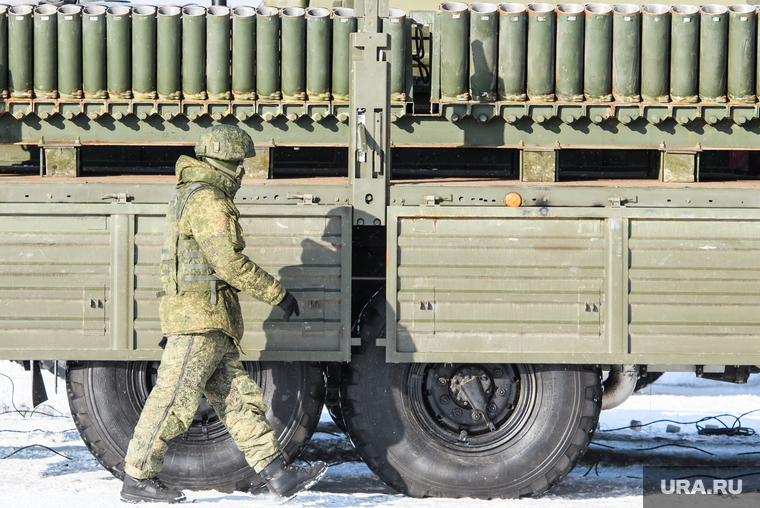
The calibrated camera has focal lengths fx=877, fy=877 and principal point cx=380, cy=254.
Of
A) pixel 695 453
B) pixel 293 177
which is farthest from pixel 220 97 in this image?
pixel 695 453

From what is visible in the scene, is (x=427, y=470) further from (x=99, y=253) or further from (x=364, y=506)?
(x=99, y=253)

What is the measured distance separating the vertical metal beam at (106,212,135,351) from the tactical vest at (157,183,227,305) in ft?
1.24

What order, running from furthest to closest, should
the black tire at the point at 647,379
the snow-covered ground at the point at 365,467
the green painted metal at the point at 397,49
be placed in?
1. the black tire at the point at 647,379
2. the green painted metal at the point at 397,49
3. the snow-covered ground at the point at 365,467

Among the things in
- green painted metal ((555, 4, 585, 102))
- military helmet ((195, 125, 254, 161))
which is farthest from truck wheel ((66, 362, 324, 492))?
green painted metal ((555, 4, 585, 102))

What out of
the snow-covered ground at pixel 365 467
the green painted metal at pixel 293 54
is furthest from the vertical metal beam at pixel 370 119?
the snow-covered ground at pixel 365 467

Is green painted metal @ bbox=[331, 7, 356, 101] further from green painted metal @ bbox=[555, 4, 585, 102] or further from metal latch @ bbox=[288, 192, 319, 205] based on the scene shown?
green painted metal @ bbox=[555, 4, 585, 102]

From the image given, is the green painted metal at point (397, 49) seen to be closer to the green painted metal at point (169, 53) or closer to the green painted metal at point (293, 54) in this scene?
the green painted metal at point (293, 54)

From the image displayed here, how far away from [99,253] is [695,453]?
4328 mm

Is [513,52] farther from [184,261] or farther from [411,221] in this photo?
[184,261]

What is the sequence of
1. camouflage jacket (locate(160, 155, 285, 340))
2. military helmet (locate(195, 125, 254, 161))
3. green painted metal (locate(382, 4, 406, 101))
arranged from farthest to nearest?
green painted metal (locate(382, 4, 406, 101)), military helmet (locate(195, 125, 254, 161)), camouflage jacket (locate(160, 155, 285, 340))

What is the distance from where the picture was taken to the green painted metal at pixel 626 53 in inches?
195

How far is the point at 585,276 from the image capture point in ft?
15.3

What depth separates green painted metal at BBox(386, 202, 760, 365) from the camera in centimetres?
466

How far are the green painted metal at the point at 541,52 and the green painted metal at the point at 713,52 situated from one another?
0.84 m
